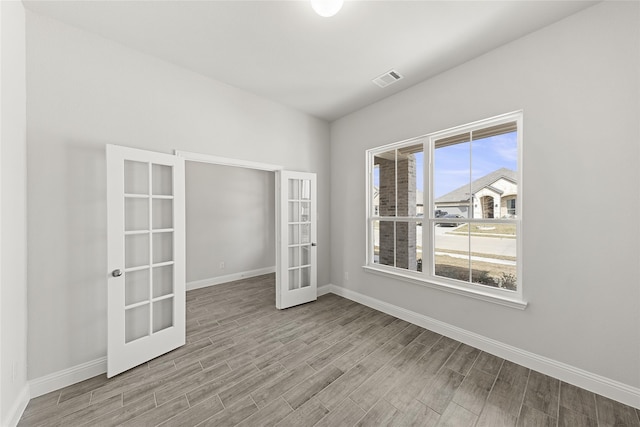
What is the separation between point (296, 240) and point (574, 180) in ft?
10.4

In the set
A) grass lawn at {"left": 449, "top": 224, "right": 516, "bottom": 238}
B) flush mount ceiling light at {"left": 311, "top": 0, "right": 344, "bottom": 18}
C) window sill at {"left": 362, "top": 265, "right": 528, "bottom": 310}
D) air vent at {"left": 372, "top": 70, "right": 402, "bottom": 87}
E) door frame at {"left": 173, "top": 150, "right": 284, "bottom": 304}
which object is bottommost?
window sill at {"left": 362, "top": 265, "right": 528, "bottom": 310}

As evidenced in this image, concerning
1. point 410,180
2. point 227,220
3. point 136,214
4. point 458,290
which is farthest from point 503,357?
point 227,220

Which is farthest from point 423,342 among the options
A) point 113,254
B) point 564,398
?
point 113,254

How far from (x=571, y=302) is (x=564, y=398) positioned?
743 mm

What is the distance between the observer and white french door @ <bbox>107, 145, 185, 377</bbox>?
2133mm

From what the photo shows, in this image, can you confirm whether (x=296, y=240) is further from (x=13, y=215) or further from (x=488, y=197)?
(x=13, y=215)

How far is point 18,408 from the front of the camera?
1.70m

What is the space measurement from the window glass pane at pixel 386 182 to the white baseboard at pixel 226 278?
337cm

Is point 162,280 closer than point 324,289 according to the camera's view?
Yes

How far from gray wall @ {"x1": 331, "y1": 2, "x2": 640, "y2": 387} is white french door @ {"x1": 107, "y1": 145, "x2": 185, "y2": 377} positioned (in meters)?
3.17

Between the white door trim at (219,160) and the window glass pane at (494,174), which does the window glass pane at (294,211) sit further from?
the window glass pane at (494,174)

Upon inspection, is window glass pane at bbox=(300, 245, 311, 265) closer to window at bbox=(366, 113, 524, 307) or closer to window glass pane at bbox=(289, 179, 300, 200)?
window glass pane at bbox=(289, 179, 300, 200)

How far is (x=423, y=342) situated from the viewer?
2.67 meters

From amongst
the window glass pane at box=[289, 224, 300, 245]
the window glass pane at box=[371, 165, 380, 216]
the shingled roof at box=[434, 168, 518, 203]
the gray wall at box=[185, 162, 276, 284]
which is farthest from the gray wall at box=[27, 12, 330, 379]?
the shingled roof at box=[434, 168, 518, 203]
